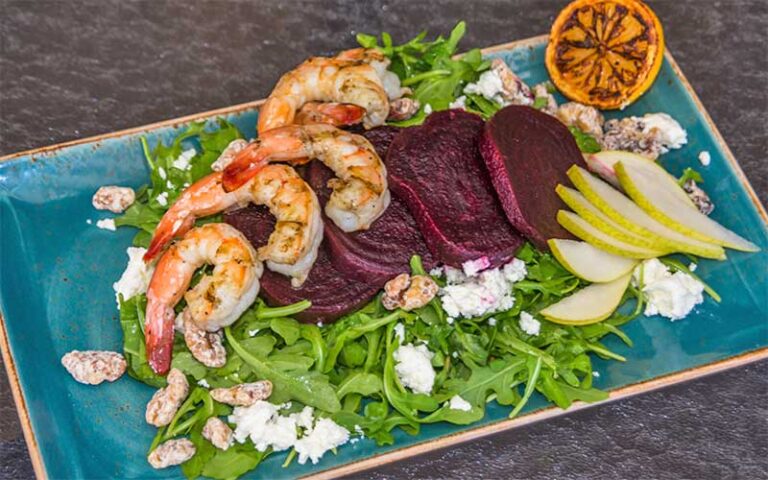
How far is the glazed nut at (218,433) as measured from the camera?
390cm

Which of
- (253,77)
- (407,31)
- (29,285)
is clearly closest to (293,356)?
(29,285)

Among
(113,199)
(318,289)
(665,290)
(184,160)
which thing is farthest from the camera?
(184,160)

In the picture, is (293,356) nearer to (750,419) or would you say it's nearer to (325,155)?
(325,155)

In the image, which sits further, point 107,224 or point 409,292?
point 107,224

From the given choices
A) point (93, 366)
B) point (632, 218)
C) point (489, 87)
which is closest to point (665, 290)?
point (632, 218)

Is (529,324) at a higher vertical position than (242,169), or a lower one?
lower

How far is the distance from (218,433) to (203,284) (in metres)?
0.62

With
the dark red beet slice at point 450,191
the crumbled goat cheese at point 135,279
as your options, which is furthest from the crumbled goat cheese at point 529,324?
the crumbled goat cheese at point 135,279

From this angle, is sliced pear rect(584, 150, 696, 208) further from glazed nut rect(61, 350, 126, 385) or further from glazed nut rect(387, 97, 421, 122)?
glazed nut rect(61, 350, 126, 385)

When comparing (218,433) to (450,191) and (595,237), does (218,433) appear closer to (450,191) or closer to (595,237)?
(450,191)

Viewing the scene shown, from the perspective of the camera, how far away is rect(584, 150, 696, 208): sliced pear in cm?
460

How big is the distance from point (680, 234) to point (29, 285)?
9.84 ft

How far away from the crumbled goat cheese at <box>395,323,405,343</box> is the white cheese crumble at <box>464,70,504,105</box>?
4.43ft

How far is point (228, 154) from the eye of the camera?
448 centimetres
